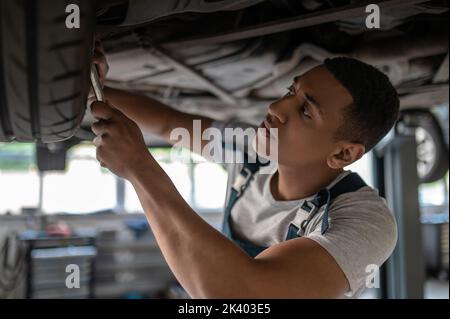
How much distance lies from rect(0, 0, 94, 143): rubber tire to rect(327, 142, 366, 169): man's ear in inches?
19.8

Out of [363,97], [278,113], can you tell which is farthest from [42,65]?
[363,97]

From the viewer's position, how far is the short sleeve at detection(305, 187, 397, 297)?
66 centimetres

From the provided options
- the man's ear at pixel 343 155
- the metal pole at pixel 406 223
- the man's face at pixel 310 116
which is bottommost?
the metal pole at pixel 406 223

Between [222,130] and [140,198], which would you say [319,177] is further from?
[140,198]

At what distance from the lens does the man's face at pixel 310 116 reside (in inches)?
32.6

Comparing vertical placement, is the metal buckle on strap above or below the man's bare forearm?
below

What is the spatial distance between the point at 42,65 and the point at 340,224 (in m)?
0.50

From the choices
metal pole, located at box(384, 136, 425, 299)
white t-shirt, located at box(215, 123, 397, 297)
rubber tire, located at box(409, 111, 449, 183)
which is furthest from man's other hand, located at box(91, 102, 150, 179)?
rubber tire, located at box(409, 111, 449, 183)

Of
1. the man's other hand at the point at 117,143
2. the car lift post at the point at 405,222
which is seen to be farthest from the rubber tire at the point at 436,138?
the man's other hand at the point at 117,143

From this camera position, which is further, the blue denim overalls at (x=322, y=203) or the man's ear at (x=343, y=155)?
the man's ear at (x=343, y=155)

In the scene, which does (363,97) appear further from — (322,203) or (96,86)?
(96,86)

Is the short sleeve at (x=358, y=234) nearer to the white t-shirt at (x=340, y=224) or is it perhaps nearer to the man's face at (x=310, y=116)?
the white t-shirt at (x=340, y=224)

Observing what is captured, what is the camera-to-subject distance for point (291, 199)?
0.92 m

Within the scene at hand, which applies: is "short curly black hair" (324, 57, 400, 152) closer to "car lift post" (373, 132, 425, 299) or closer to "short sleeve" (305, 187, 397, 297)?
"short sleeve" (305, 187, 397, 297)
